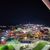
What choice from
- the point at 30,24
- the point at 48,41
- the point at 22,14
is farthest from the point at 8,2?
the point at 48,41

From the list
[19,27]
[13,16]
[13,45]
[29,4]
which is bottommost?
[13,45]

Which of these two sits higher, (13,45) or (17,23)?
(17,23)

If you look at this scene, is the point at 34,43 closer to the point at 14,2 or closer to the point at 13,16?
the point at 13,16

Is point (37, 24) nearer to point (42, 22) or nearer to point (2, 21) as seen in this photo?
point (42, 22)

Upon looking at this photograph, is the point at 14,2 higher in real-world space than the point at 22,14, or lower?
higher

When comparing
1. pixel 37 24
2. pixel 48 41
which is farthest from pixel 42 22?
pixel 48 41

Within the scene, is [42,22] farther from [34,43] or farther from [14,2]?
[14,2]

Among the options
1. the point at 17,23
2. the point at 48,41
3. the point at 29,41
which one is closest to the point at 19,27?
the point at 17,23
